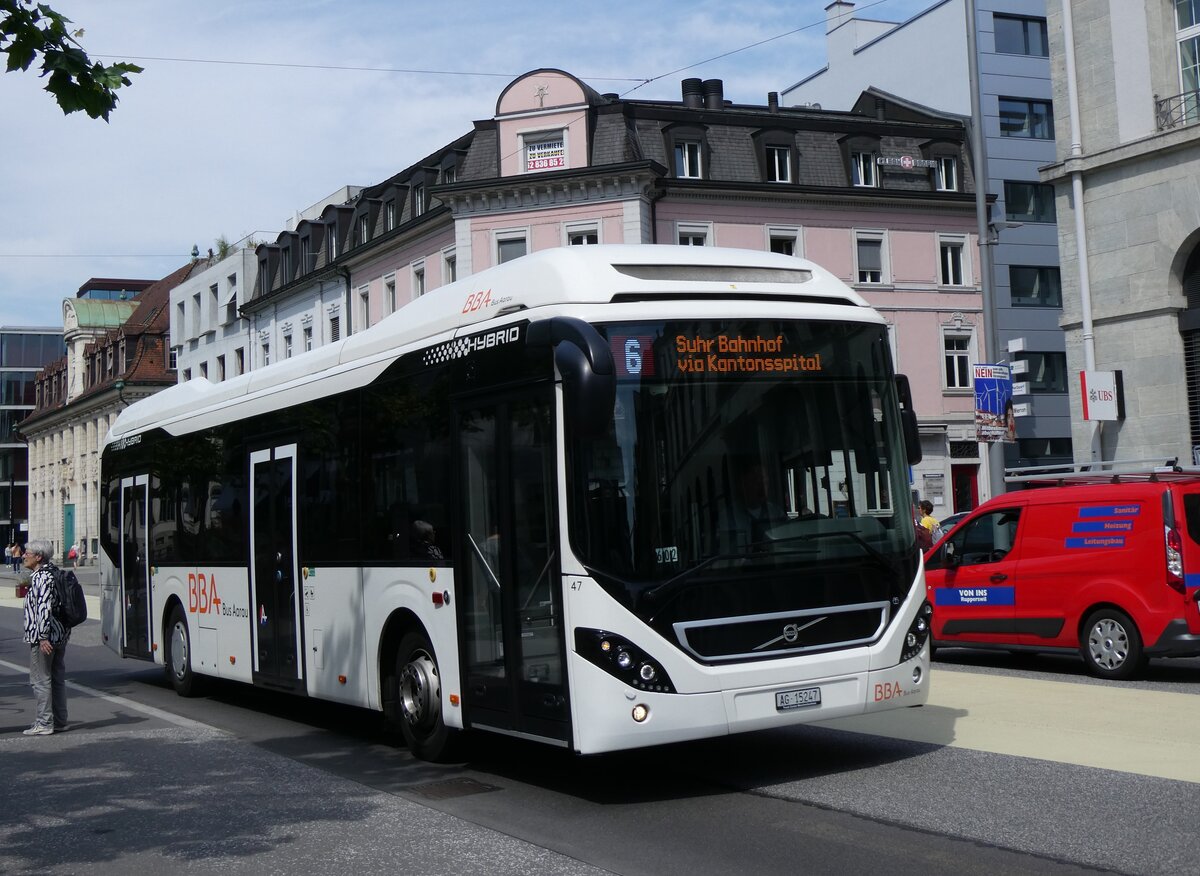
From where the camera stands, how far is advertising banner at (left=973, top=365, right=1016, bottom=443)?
18.9m

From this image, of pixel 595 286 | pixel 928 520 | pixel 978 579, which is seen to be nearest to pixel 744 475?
pixel 595 286

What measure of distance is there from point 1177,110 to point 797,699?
60.2 feet

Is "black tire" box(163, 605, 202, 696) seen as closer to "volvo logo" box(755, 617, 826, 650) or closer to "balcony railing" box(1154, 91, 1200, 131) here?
"volvo logo" box(755, 617, 826, 650)

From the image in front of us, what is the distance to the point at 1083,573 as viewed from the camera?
43.1 feet

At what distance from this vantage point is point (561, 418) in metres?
7.76

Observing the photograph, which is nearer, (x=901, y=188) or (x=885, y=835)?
(x=885, y=835)

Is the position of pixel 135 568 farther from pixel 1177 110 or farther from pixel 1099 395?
pixel 1177 110

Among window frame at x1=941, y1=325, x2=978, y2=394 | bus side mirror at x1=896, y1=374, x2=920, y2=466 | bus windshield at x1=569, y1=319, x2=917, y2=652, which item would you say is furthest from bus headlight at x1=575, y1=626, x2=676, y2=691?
window frame at x1=941, y1=325, x2=978, y2=394

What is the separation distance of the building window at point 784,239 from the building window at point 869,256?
7.09ft

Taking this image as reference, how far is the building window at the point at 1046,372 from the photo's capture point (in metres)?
48.7

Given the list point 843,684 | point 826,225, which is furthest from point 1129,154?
point 826,225

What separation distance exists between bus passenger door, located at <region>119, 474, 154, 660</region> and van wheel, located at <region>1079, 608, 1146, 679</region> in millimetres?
9628

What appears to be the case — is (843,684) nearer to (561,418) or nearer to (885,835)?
(885,835)

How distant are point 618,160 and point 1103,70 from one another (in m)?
18.8
